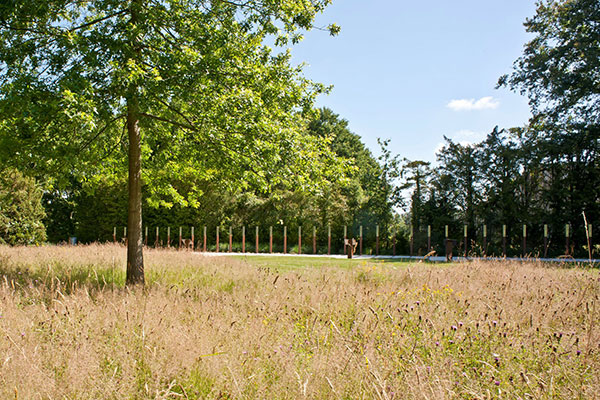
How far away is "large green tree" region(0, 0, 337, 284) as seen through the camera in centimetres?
632

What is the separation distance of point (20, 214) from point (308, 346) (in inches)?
651

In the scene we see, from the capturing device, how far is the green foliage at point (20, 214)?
634 inches

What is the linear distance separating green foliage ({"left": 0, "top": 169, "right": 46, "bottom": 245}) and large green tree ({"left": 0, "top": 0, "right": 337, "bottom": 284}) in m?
10.1

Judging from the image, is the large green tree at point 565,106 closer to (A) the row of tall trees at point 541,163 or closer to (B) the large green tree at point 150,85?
(A) the row of tall trees at point 541,163

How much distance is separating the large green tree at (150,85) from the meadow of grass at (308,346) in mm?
2357

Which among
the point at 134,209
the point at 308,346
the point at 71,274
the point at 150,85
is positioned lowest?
the point at 308,346

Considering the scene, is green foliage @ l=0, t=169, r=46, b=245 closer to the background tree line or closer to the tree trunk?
the background tree line

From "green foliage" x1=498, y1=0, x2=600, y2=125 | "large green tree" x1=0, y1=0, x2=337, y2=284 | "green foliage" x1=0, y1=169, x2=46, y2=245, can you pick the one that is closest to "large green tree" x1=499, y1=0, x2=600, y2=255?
"green foliage" x1=498, y1=0, x2=600, y2=125

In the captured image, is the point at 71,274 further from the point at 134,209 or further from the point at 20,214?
the point at 20,214

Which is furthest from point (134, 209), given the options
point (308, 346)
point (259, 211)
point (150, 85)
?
point (259, 211)

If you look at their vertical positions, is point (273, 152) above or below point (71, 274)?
above

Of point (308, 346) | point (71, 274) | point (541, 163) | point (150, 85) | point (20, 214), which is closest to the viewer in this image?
point (308, 346)

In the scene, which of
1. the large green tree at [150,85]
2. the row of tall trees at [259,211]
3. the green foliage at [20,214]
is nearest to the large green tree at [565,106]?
the row of tall trees at [259,211]

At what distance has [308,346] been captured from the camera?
386 centimetres
